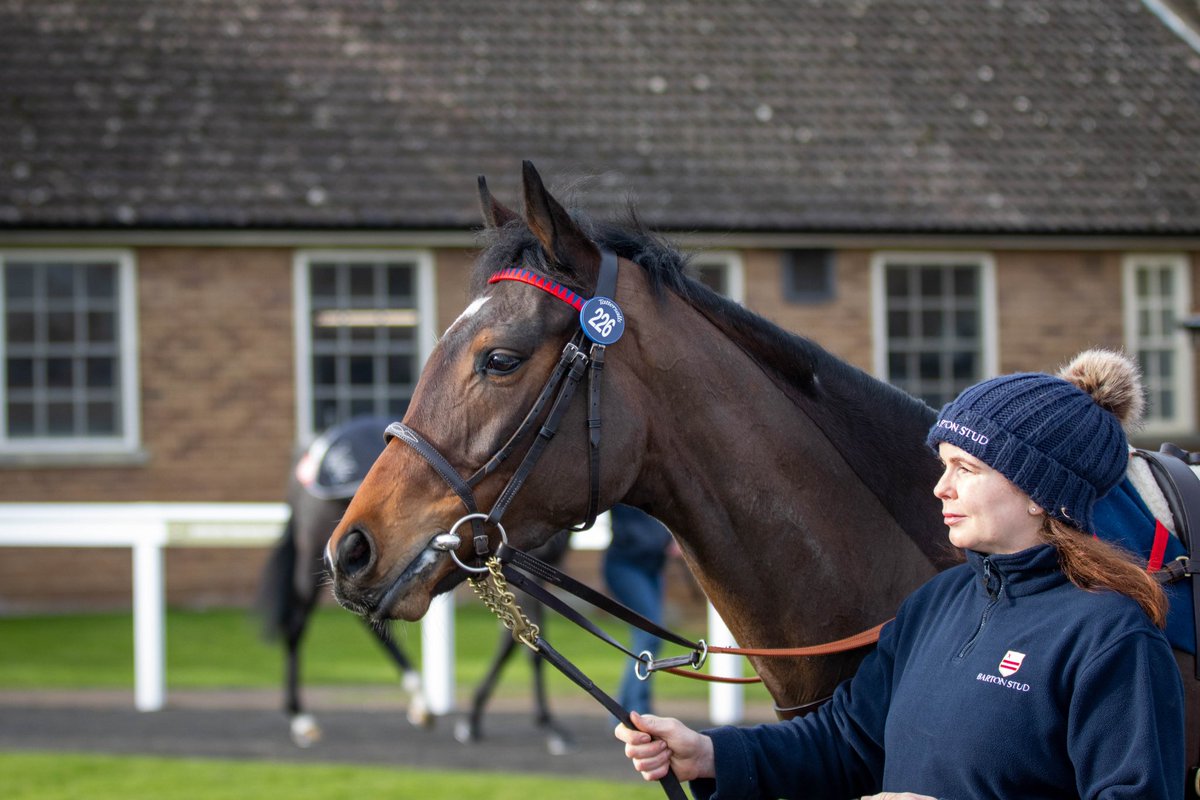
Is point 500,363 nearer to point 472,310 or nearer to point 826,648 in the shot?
point 472,310

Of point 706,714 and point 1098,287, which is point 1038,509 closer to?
point 706,714

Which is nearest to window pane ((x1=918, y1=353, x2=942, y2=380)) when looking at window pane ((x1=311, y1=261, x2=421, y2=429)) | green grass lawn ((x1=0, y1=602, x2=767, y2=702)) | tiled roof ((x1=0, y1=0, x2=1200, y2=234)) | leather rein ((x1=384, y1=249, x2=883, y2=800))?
tiled roof ((x1=0, y1=0, x2=1200, y2=234))

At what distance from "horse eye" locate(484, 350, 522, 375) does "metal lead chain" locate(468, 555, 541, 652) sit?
0.41 meters

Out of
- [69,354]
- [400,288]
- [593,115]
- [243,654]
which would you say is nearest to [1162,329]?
[593,115]

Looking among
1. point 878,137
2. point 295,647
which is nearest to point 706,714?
point 295,647

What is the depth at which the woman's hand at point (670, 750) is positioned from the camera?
2.52 meters

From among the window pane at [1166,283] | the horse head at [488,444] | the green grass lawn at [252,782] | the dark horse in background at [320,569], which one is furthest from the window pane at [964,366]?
the horse head at [488,444]

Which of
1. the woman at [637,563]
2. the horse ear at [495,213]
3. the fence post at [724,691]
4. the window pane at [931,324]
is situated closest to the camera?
the horse ear at [495,213]

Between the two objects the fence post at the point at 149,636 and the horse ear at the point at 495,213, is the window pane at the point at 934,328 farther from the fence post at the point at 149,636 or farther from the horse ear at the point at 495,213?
the horse ear at the point at 495,213

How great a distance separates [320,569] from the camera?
8.05 meters

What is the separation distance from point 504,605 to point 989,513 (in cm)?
103

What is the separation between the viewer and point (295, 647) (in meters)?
8.50

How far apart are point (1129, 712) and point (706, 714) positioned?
6595mm

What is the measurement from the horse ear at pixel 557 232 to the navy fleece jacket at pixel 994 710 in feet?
3.17
